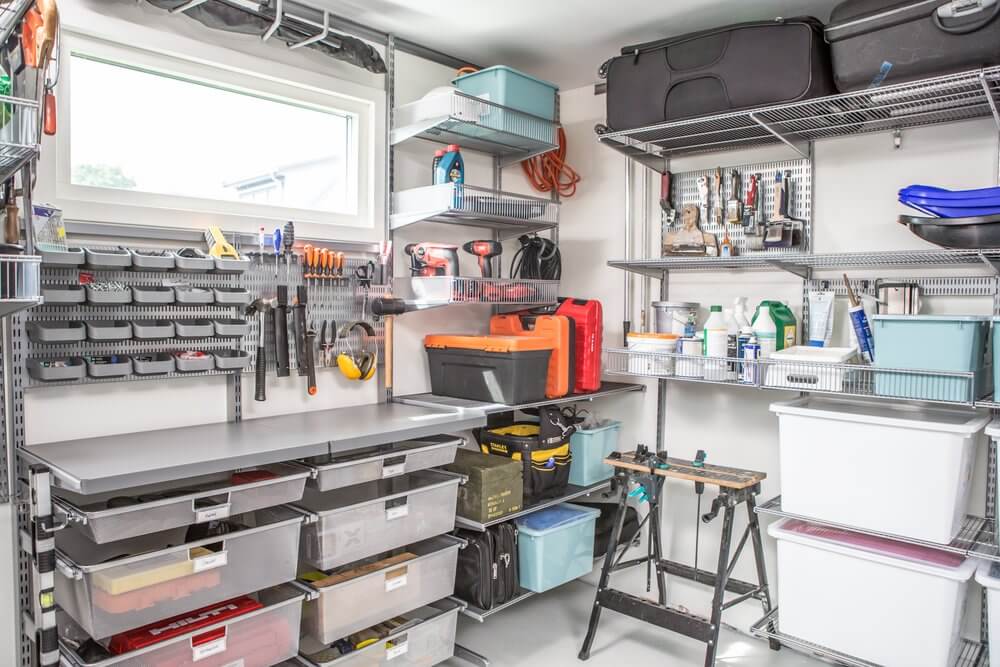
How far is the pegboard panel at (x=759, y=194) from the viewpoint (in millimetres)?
2787

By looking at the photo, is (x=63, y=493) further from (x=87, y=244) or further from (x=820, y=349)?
(x=820, y=349)

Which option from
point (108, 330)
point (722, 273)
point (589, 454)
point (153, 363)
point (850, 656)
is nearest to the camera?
point (108, 330)

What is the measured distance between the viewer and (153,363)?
2162mm

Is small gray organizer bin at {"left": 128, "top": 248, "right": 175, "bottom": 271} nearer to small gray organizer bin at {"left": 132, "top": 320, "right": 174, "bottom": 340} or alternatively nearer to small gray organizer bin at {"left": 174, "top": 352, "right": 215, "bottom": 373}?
small gray organizer bin at {"left": 132, "top": 320, "right": 174, "bottom": 340}

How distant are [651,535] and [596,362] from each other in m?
0.82

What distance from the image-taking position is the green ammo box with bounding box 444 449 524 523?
270 cm

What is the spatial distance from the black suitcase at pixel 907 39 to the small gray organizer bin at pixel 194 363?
7.36 feet

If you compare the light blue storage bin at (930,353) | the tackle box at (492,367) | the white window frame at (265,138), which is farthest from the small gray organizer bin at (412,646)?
the light blue storage bin at (930,353)

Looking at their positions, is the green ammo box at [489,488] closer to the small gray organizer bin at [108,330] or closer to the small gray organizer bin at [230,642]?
the small gray organizer bin at [230,642]

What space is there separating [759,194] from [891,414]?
3.36ft

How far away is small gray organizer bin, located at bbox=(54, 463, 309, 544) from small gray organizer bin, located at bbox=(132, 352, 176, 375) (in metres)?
0.36

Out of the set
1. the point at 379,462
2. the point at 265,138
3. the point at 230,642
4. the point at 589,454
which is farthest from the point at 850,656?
the point at 265,138

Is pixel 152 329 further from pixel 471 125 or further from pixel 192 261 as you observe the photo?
pixel 471 125

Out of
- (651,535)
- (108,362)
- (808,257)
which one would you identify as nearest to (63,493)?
(108,362)
